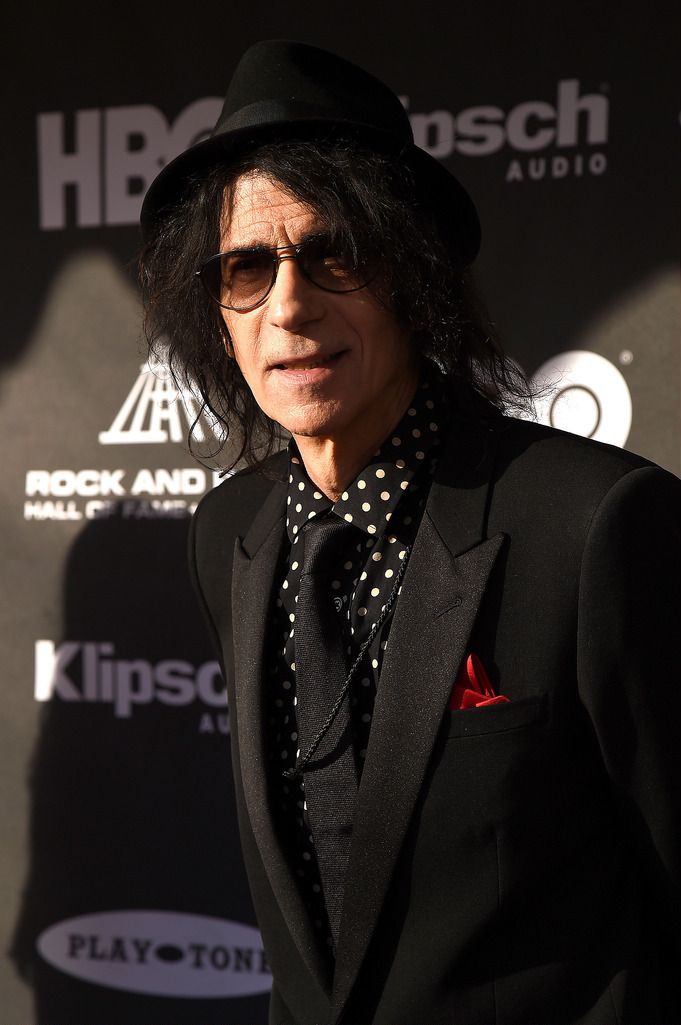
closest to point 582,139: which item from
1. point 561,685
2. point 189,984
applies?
point 561,685

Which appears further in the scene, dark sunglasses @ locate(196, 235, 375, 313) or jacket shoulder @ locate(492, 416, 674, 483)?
dark sunglasses @ locate(196, 235, 375, 313)

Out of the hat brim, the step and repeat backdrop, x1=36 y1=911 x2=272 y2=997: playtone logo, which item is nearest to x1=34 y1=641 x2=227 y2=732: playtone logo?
the step and repeat backdrop

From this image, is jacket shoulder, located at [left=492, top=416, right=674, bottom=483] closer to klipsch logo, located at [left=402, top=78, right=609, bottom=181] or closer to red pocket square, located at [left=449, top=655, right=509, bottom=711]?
red pocket square, located at [left=449, top=655, right=509, bottom=711]

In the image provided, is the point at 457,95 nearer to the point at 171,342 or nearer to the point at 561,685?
the point at 171,342

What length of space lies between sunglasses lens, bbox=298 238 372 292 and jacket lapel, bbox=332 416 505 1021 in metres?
0.37

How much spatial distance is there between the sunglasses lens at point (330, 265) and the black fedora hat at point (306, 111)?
16 centimetres

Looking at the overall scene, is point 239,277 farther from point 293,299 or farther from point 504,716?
point 504,716

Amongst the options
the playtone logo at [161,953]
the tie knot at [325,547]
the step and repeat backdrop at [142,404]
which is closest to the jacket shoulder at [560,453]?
the tie knot at [325,547]

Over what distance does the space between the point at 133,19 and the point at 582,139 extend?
4.01ft

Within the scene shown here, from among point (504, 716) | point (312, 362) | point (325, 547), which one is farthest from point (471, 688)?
point (312, 362)

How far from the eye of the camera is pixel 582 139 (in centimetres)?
227

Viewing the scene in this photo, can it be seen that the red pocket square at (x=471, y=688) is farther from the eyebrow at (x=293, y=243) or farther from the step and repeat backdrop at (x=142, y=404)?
the step and repeat backdrop at (x=142, y=404)

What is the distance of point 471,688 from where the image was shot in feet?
3.84

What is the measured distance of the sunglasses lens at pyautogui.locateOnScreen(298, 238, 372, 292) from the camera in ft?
4.21
